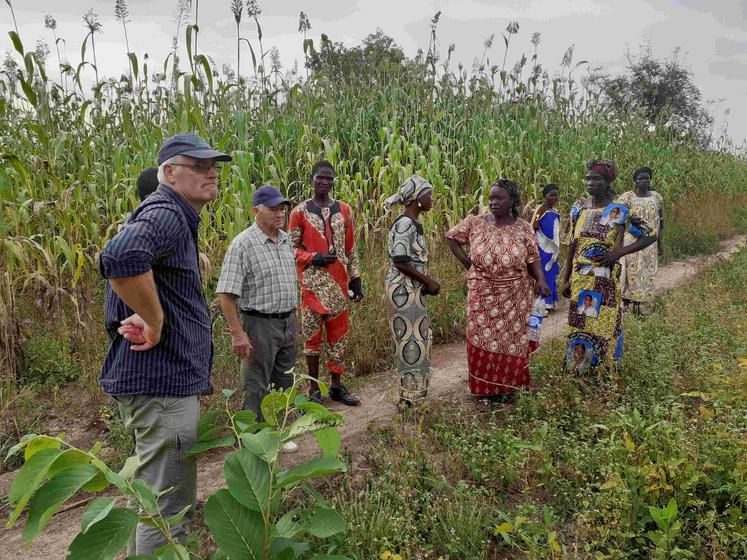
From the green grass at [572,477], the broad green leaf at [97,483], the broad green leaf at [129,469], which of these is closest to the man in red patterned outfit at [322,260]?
the green grass at [572,477]

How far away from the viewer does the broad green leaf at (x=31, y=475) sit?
1.24 metres

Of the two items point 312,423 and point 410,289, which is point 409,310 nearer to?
point 410,289

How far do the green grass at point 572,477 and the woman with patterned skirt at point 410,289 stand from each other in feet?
1.02

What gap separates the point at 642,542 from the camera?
239 centimetres

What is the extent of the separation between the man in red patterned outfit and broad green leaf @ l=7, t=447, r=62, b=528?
2995 mm

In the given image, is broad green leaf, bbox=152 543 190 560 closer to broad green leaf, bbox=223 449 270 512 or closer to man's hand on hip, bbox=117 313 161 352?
broad green leaf, bbox=223 449 270 512

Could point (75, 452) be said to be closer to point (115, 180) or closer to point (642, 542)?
point (642, 542)

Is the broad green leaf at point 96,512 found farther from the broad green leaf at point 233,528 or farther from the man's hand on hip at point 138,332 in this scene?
the man's hand on hip at point 138,332

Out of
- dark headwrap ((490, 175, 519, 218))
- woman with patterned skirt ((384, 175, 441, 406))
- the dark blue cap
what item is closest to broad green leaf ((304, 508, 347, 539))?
the dark blue cap

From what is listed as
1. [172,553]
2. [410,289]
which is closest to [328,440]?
[172,553]

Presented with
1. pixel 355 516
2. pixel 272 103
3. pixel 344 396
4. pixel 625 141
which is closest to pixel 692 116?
pixel 625 141

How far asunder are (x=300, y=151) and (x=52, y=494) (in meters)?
5.62

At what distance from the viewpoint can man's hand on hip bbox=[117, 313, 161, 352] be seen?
1961 mm

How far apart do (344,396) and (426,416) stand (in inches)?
35.8
